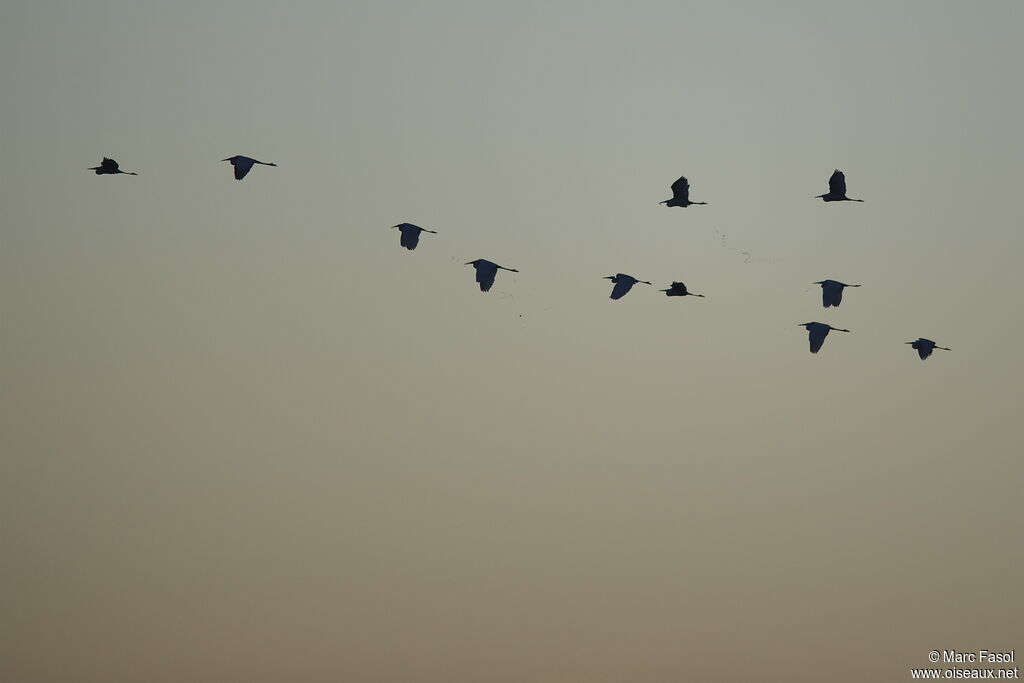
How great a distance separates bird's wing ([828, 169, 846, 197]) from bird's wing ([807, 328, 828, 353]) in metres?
7.43

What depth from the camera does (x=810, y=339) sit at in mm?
104312

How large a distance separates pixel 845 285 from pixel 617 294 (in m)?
11.9

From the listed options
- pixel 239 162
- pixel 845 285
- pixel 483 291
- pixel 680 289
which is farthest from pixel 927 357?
pixel 239 162

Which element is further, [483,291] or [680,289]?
[680,289]

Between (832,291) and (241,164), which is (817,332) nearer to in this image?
(832,291)

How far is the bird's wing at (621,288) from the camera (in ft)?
347

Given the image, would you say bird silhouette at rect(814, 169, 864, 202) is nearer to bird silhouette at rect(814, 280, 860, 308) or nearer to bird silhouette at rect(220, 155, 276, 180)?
bird silhouette at rect(814, 280, 860, 308)

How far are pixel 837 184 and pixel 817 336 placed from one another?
8.23 meters

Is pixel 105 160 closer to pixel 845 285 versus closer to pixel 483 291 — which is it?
pixel 483 291

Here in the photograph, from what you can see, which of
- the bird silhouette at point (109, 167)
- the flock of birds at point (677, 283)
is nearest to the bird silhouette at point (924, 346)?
the flock of birds at point (677, 283)

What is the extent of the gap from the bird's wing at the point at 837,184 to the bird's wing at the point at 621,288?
39.3 feet

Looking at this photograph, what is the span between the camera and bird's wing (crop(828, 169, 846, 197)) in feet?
332

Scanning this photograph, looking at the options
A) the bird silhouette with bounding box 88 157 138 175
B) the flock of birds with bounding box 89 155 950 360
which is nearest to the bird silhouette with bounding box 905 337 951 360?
the flock of birds with bounding box 89 155 950 360

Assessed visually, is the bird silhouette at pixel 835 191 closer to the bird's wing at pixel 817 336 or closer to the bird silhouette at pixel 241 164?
the bird's wing at pixel 817 336
